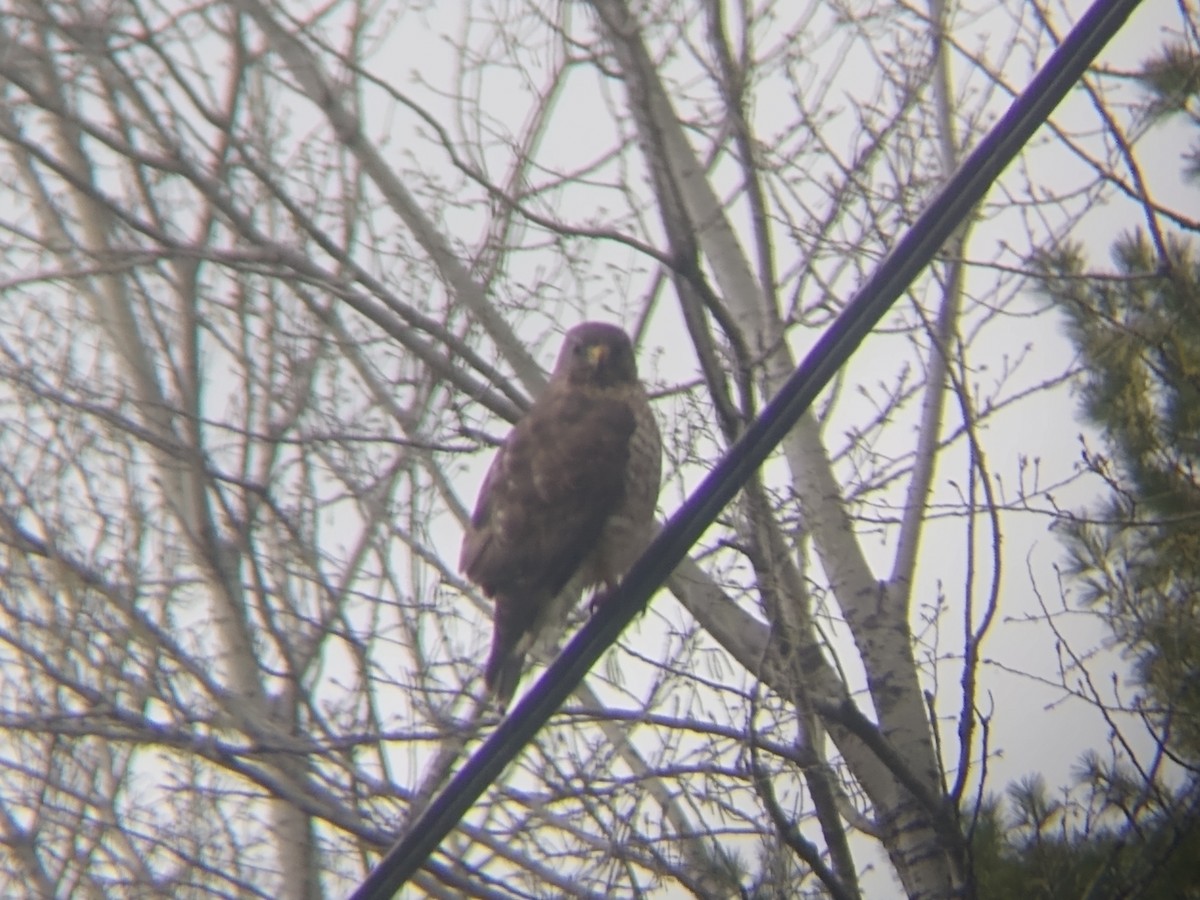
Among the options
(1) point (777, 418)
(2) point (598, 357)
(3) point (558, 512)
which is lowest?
(1) point (777, 418)

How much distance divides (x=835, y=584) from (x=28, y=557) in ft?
11.1

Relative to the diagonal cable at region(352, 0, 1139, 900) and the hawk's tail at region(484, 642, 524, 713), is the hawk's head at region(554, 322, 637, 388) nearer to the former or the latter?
the hawk's tail at region(484, 642, 524, 713)

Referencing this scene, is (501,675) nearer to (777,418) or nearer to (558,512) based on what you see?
(558,512)

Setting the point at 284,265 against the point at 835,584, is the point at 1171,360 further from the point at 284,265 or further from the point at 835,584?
the point at 284,265

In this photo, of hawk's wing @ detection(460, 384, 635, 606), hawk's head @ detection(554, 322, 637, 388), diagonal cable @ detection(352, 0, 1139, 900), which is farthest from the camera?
hawk's head @ detection(554, 322, 637, 388)

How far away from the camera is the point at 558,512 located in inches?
196

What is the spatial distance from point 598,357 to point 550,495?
1.86 ft

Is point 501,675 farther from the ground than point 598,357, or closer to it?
closer to it

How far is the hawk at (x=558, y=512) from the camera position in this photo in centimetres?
495

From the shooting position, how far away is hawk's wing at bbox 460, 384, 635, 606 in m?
4.94

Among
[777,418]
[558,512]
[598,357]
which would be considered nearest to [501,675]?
[558,512]

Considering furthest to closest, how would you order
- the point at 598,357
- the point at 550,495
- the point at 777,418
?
1. the point at 598,357
2. the point at 550,495
3. the point at 777,418

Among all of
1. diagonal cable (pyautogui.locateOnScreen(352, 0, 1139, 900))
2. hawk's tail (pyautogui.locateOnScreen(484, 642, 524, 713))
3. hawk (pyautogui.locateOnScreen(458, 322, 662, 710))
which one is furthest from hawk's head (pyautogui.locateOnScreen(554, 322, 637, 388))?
diagonal cable (pyautogui.locateOnScreen(352, 0, 1139, 900))

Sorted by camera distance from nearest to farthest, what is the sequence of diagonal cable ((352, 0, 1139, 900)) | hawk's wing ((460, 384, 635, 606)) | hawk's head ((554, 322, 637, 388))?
diagonal cable ((352, 0, 1139, 900))
hawk's wing ((460, 384, 635, 606))
hawk's head ((554, 322, 637, 388))
